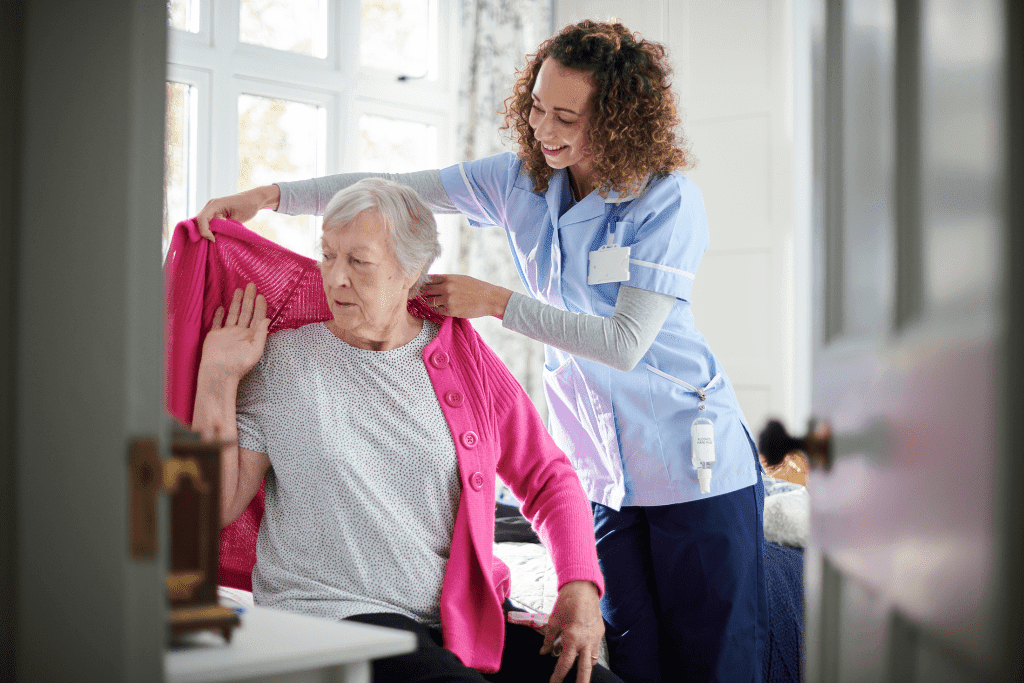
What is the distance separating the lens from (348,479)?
1428 mm

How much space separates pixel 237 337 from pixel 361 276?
0.85ft

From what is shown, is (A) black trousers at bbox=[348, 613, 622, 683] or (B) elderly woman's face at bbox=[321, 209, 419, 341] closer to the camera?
(A) black trousers at bbox=[348, 613, 622, 683]

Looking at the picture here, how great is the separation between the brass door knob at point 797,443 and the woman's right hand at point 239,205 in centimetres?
119

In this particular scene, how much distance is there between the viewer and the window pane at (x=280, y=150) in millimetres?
3566

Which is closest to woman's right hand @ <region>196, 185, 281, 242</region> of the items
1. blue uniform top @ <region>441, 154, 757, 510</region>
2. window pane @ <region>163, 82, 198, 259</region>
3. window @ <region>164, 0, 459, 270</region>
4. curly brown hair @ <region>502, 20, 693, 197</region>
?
blue uniform top @ <region>441, 154, 757, 510</region>

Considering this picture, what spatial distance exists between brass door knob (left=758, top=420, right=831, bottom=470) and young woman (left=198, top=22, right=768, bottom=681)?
2.15ft

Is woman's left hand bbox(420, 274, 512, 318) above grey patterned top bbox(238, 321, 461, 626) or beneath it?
above

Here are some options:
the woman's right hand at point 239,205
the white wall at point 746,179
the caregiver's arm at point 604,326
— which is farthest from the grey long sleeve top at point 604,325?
the white wall at point 746,179

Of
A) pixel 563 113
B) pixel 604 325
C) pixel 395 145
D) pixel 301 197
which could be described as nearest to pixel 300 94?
pixel 395 145

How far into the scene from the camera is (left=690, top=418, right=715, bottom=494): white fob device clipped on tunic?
1.61 m

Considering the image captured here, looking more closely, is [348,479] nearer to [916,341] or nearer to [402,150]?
[916,341]

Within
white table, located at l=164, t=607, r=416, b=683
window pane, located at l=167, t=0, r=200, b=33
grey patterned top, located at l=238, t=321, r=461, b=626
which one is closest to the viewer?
white table, located at l=164, t=607, r=416, b=683

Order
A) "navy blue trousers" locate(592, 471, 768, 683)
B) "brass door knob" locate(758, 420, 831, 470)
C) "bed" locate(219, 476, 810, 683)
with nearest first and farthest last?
1. "brass door knob" locate(758, 420, 831, 470)
2. "navy blue trousers" locate(592, 471, 768, 683)
3. "bed" locate(219, 476, 810, 683)

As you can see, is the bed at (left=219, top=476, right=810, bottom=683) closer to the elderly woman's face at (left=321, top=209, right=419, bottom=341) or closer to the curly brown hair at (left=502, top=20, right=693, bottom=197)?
the elderly woman's face at (left=321, top=209, right=419, bottom=341)
